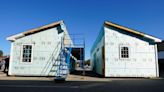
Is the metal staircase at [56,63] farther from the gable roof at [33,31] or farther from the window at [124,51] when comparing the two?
the window at [124,51]

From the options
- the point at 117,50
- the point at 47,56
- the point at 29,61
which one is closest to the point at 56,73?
the point at 47,56

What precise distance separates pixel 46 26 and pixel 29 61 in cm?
346

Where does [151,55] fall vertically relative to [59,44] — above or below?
below

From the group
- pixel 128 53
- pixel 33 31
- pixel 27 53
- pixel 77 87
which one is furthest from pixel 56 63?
pixel 77 87

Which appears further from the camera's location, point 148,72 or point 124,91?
point 148,72

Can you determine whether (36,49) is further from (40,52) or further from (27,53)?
(27,53)

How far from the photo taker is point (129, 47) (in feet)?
48.2

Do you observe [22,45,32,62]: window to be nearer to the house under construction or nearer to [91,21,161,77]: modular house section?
the house under construction

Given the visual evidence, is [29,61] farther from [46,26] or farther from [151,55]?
[151,55]

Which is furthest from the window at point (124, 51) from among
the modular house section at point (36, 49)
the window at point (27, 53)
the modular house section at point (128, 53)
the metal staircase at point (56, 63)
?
the window at point (27, 53)

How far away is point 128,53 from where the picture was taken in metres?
14.7

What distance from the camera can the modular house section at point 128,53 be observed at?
1446cm

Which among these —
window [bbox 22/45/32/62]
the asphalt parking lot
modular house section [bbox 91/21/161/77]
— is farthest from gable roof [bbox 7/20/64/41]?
the asphalt parking lot

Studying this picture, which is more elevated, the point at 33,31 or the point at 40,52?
the point at 33,31
